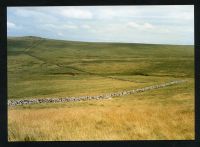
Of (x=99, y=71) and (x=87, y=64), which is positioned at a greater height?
(x=87, y=64)

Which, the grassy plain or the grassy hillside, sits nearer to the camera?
the grassy plain

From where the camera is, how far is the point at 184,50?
1061 inches

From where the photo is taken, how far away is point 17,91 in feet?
68.6

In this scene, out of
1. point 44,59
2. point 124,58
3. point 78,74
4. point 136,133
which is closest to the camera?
point 136,133

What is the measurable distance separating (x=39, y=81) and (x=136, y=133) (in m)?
14.4

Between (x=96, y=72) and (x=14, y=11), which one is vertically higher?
(x=14, y=11)

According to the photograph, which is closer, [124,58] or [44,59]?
[44,59]

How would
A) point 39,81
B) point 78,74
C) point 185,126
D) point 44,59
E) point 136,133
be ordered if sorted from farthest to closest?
point 44,59
point 78,74
point 39,81
point 185,126
point 136,133

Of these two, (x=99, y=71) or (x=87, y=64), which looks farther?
(x=87, y=64)

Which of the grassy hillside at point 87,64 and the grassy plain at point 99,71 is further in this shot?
the grassy hillside at point 87,64
